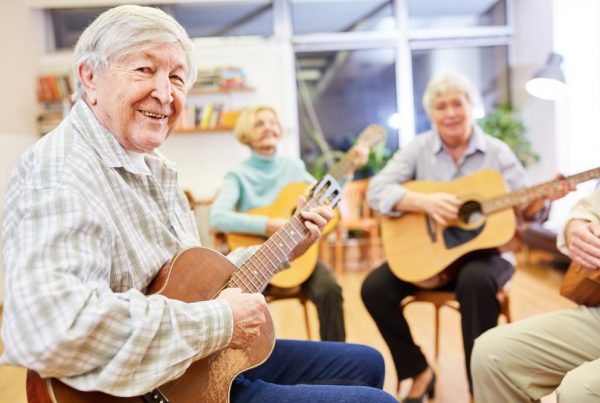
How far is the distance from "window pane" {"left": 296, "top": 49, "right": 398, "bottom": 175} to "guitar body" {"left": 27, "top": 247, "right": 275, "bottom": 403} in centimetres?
494

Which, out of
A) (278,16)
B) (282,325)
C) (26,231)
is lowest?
(282,325)

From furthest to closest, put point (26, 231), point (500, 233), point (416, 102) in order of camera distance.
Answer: point (416, 102), point (500, 233), point (26, 231)

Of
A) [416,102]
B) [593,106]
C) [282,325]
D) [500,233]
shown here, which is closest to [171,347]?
[500,233]

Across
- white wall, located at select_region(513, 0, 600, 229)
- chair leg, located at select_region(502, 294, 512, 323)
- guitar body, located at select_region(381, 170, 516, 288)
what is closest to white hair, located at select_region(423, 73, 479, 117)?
guitar body, located at select_region(381, 170, 516, 288)

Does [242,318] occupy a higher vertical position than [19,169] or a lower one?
lower

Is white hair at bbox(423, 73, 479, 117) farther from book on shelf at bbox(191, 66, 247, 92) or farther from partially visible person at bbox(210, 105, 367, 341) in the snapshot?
book on shelf at bbox(191, 66, 247, 92)

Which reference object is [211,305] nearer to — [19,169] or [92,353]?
[92,353]

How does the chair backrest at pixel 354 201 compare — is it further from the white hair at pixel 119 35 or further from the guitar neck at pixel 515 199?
the white hair at pixel 119 35

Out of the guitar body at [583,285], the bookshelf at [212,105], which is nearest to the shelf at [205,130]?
the bookshelf at [212,105]

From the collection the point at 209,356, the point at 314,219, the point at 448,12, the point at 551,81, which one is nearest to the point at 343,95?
the point at 448,12

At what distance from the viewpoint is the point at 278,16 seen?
5.86 metres

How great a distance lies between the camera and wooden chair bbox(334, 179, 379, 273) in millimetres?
5062

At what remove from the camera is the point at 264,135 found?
2.57 m

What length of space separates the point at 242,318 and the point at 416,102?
5619 mm
